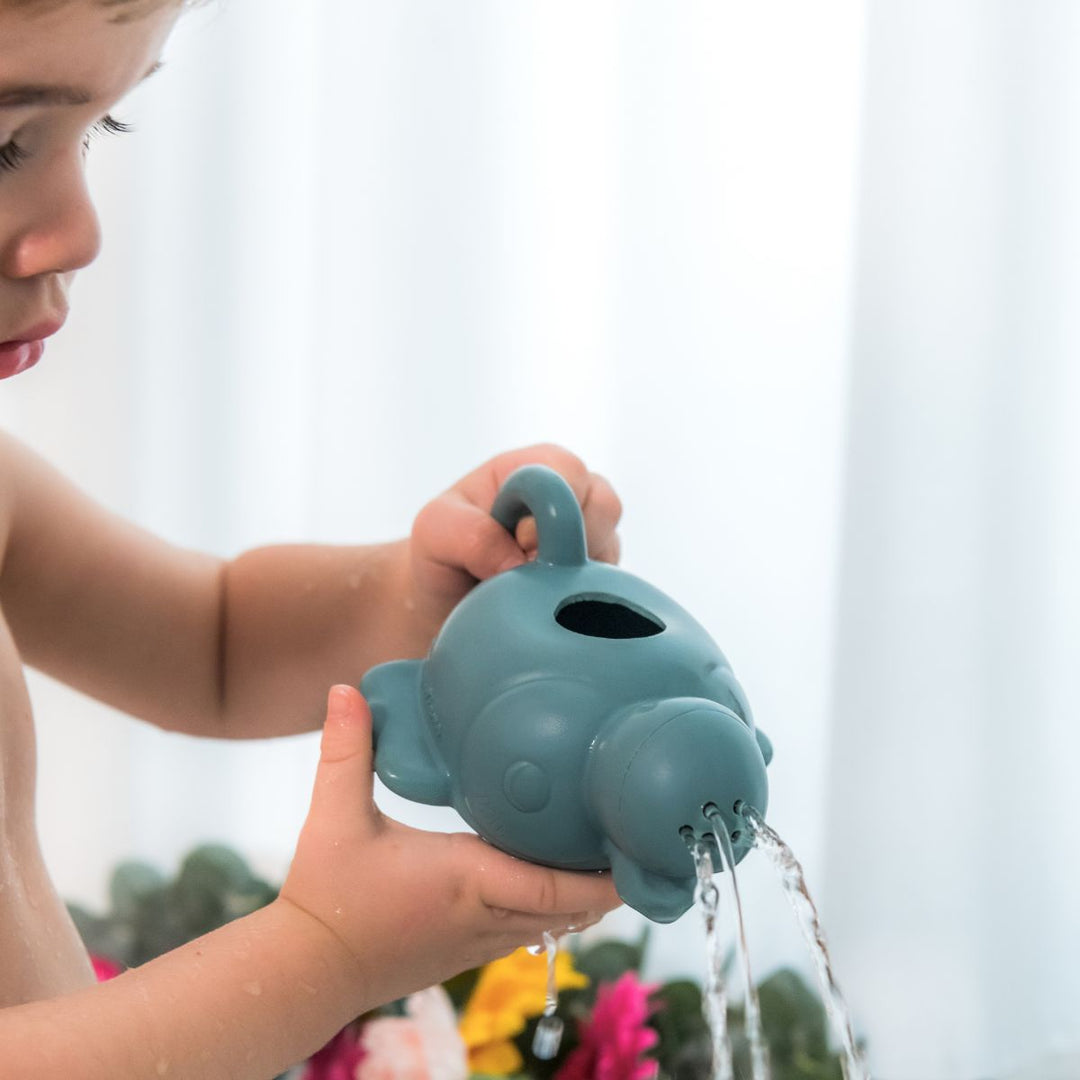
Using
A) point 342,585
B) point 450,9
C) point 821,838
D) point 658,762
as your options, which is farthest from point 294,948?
point 450,9

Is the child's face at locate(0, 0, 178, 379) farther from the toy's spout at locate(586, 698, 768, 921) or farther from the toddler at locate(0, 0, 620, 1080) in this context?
the toy's spout at locate(586, 698, 768, 921)

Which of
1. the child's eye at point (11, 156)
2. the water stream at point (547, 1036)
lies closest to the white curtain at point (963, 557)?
the water stream at point (547, 1036)

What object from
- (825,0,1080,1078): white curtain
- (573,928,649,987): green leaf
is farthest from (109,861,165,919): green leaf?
(825,0,1080,1078): white curtain

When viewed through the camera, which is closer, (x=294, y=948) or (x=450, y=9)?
(x=294, y=948)

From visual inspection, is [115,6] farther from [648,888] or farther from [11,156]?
[648,888]

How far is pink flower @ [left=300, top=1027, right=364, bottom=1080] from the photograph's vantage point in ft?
3.75

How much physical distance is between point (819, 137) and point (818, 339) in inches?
5.9

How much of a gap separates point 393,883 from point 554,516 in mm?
149

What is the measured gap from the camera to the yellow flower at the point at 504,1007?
46.4 inches

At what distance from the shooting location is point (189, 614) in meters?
0.79

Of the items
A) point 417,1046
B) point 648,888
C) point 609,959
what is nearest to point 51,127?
point 648,888

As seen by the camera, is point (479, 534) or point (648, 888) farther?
point (479, 534)

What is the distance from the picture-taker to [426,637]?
28.1 inches

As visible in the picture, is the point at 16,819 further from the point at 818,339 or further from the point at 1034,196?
the point at 1034,196
